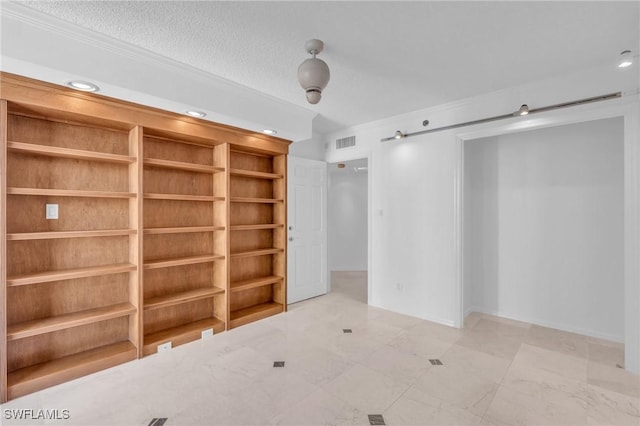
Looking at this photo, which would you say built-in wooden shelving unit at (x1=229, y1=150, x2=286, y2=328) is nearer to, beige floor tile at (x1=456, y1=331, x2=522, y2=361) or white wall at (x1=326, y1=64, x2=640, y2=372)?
white wall at (x1=326, y1=64, x2=640, y2=372)

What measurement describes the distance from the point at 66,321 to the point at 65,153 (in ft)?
4.75

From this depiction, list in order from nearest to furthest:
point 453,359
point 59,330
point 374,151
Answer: point 59,330 → point 453,359 → point 374,151

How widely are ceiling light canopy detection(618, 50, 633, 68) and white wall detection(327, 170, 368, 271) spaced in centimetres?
496

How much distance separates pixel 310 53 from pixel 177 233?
249 cm

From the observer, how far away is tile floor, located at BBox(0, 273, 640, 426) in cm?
206

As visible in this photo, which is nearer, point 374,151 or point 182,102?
point 182,102

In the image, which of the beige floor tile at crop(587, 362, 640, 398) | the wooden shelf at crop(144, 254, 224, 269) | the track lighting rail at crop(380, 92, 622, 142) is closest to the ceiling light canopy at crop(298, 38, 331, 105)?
the track lighting rail at crop(380, 92, 622, 142)

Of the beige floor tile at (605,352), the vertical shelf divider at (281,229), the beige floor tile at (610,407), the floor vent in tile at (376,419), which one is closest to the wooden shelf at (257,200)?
the vertical shelf divider at (281,229)

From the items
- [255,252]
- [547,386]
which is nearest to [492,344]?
[547,386]

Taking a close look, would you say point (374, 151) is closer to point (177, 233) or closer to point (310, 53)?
point (310, 53)

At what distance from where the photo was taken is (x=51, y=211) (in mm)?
2623

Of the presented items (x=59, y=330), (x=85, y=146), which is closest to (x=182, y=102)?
(x=85, y=146)

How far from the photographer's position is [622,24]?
2121 mm

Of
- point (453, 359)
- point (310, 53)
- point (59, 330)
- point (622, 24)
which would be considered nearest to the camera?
point (622, 24)
